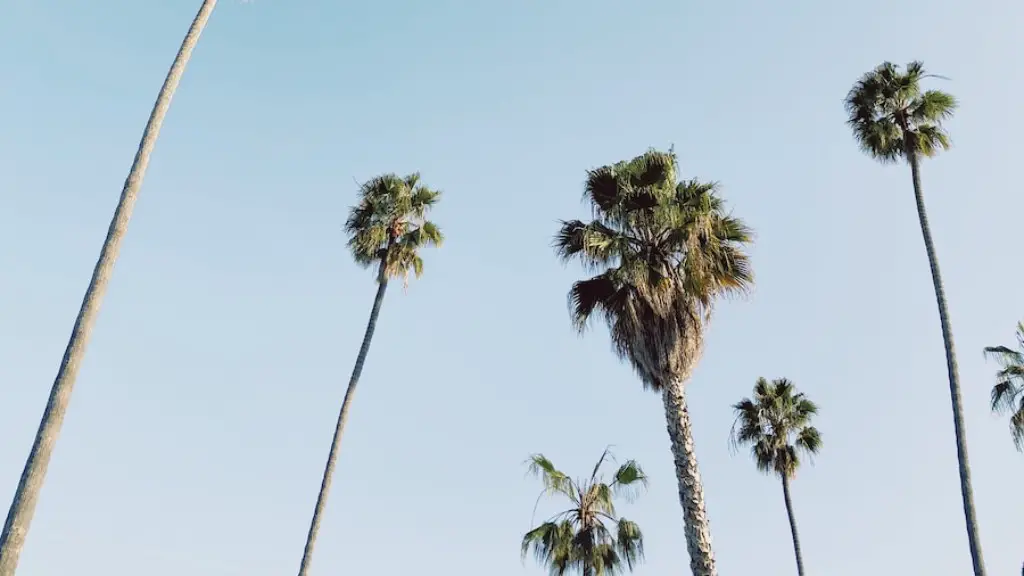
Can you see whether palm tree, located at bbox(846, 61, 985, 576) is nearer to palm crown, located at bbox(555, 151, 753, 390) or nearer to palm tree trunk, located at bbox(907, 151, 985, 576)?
palm tree trunk, located at bbox(907, 151, 985, 576)

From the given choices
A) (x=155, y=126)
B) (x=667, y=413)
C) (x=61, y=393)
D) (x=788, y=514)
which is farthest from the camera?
(x=788, y=514)

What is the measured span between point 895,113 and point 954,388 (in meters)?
9.01

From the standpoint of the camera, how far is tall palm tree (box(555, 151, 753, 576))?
15750 millimetres

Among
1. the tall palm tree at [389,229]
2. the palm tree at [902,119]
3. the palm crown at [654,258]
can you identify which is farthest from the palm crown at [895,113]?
the tall palm tree at [389,229]

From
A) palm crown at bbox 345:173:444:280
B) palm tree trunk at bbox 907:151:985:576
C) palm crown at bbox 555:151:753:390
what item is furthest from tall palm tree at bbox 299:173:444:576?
palm tree trunk at bbox 907:151:985:576

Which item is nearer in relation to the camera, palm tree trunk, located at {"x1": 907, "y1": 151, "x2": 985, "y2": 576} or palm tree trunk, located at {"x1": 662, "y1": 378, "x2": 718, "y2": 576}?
palm tree trunk, located at {"x1": 662, "y1": 378, "x2": 718, "y2": 576}

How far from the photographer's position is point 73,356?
8.85 meters

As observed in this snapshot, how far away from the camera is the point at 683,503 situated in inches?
572

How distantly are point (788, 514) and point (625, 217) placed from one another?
68.0ft

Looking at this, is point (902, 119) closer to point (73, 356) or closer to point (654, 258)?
point (654, 258)

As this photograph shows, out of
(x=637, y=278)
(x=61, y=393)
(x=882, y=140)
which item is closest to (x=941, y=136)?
(x=882, y=140)

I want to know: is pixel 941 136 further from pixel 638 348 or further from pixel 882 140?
pixel 638 348

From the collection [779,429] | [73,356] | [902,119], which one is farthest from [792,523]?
[73,356]

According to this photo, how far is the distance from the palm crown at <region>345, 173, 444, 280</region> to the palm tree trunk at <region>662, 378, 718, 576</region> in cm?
1309
